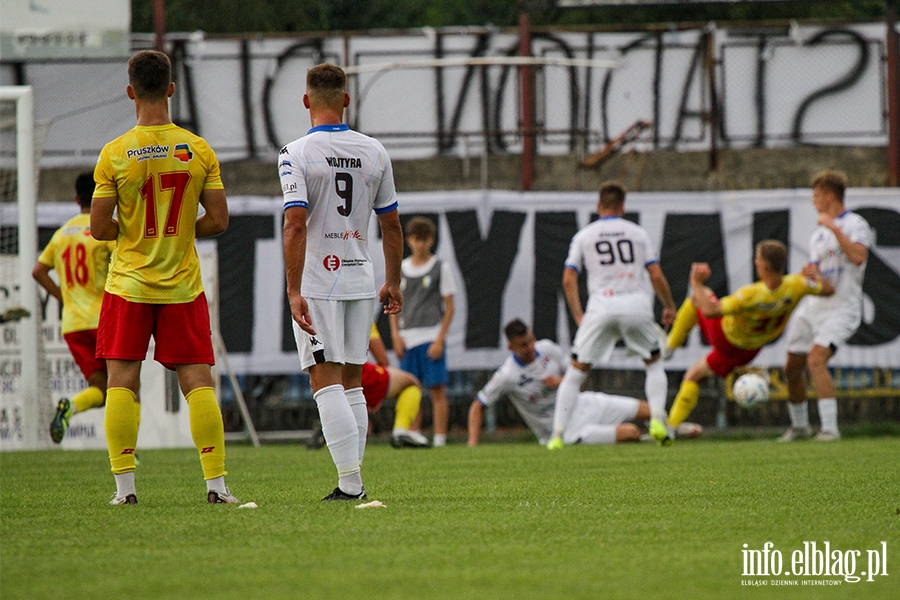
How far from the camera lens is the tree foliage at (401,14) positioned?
24500 mm

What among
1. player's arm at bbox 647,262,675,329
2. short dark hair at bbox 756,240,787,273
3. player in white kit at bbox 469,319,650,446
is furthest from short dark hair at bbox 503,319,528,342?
short dark hair at bbox 756,240,787,273

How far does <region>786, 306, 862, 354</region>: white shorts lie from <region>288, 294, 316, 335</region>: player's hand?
7641 mm

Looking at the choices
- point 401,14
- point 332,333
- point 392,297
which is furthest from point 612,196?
point 401,14

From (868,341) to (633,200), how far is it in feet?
9.72

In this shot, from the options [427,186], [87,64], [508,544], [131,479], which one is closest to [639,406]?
[427,186]

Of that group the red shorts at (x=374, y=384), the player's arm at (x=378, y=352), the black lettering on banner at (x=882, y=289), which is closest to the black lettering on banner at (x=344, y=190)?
the red shorts at (x=374, y=384)

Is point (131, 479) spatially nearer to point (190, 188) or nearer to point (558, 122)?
point (190, 188)

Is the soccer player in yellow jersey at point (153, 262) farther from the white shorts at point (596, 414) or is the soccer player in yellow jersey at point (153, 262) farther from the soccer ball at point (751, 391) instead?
the soccer ball at point (751, 391)

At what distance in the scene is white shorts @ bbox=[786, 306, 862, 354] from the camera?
12.2 metres

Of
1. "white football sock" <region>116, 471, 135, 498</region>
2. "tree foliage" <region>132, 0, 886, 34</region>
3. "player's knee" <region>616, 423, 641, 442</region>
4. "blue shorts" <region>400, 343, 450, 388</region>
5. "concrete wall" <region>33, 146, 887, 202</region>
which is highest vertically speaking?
"tree foliage" <region>132, 0, 886, 34</region>

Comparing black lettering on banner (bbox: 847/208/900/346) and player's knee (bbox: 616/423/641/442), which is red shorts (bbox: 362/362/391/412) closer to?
player's knee (bbox: 616/423/641/442)

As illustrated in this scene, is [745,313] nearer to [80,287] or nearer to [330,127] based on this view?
[80,287]

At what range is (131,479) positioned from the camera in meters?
6.10

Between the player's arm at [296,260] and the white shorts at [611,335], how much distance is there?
19.4 ft
